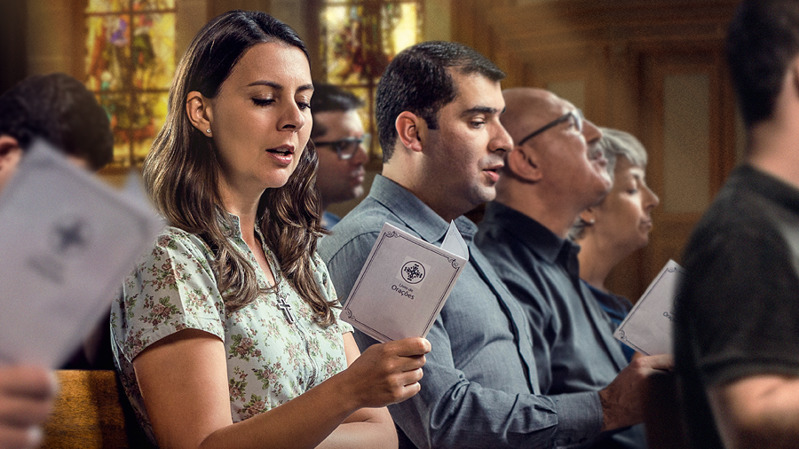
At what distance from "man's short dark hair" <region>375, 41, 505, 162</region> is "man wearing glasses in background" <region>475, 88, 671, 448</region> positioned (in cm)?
50

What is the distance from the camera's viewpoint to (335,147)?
12.1 ft

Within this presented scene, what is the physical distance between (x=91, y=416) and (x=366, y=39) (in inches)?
223

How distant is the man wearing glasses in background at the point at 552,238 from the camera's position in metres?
2.24

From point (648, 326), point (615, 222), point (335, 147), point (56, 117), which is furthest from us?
point (335, 147)

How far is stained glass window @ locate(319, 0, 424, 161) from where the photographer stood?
261 inches

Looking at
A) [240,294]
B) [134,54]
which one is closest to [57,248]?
[240,294]

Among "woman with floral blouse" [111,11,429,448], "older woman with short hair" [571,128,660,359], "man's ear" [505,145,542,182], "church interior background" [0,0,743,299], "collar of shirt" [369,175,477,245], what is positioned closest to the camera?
"woman with floral blouse" [111,11,429,448]

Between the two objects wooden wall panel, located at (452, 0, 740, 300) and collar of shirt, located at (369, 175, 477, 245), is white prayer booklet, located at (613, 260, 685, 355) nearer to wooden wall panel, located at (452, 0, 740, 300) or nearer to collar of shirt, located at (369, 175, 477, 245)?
collar of shirt, located at (369, 175, 477, 245)

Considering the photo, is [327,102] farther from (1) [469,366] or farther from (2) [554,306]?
(1) [469,366]

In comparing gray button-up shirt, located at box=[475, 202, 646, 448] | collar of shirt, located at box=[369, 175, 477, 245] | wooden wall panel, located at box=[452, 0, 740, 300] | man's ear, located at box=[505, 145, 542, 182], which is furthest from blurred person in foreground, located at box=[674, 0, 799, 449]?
wooden wall panel, located at box=[452, 0, 740, 300]

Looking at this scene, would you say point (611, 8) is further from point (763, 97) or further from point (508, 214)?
point (763, 97)

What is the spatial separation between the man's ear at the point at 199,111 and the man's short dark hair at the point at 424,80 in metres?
0.70

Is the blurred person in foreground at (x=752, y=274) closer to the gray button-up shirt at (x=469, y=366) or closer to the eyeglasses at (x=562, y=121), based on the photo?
the gray button-up shirt at (x=469, y=366)

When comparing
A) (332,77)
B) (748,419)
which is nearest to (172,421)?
(748,419)
